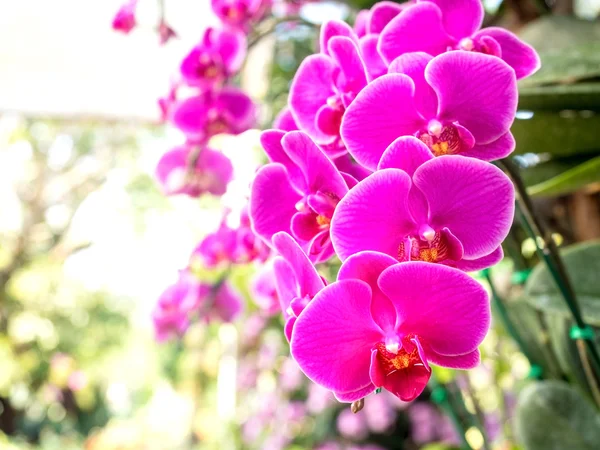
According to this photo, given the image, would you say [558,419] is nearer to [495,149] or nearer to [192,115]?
[495,149]

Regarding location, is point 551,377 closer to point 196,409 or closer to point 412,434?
point 412,434

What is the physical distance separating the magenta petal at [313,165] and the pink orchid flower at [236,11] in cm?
30

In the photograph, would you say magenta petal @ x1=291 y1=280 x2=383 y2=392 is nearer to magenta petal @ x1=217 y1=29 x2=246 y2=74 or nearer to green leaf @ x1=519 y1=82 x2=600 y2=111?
green leaf @ x1=519 y1=82 x2=600 y2=111

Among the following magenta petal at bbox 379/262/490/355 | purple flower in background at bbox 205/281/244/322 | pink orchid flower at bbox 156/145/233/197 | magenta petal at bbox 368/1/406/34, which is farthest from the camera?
purple flower in background at bbox 205/281/244/322

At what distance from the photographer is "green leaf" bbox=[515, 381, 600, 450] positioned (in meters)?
0.34

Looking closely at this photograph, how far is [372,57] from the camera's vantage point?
0.86 ft

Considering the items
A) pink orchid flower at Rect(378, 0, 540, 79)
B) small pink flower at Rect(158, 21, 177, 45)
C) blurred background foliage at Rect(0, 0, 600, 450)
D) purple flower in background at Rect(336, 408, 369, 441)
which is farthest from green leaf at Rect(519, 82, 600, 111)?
purple flower in background at Rect(336, 408, 369, 441)

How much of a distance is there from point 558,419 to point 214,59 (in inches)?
14.5

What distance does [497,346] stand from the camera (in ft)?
2.89

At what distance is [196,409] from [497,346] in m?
2.71

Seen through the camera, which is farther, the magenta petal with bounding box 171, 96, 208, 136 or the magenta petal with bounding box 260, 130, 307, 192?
the magenta petal with bounding box 171, 96, 208, 136

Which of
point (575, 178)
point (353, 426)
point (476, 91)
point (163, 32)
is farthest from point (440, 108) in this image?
point (353, 426)

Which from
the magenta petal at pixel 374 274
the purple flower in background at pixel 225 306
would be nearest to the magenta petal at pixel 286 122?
the magenta petal at pixel 374 274

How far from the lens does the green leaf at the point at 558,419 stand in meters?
0.34
